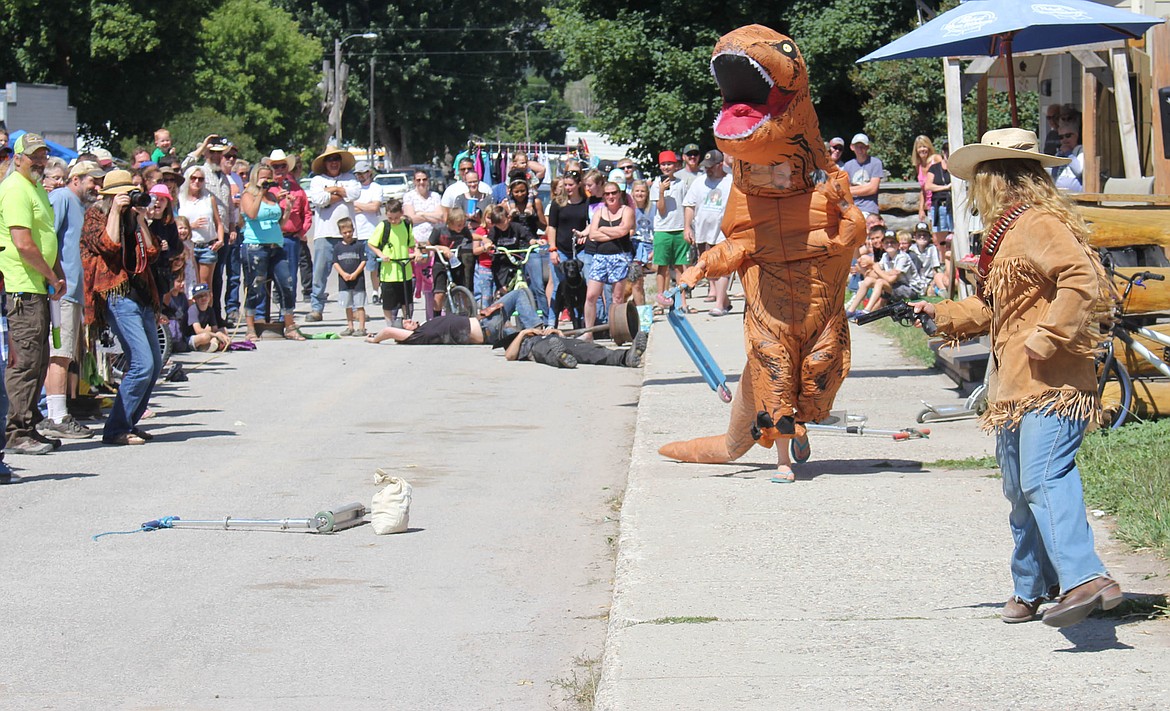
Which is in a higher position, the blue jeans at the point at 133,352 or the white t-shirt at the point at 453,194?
the white t-shirt at the point at 453,194

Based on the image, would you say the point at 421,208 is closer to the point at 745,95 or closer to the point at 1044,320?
the point at 745,95

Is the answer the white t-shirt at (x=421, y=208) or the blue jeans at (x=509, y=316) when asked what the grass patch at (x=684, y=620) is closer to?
the blue jeans at (x=509, y=316)

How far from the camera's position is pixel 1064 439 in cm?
473

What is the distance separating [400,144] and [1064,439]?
205ft

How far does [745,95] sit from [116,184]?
15.2 ft

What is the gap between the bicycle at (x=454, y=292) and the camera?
1669 cm

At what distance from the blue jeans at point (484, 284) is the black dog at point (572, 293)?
2.91 ft

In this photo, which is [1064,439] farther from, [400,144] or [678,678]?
[400,144]

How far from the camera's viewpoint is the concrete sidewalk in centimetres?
445

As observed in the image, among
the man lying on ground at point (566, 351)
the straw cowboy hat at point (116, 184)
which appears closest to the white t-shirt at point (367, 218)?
the man lying on ground at point (566, 351)

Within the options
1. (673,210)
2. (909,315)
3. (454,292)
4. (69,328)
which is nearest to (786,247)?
(909,315)

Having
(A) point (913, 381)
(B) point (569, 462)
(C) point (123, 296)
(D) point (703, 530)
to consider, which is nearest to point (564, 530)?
(D) point (703, 530)

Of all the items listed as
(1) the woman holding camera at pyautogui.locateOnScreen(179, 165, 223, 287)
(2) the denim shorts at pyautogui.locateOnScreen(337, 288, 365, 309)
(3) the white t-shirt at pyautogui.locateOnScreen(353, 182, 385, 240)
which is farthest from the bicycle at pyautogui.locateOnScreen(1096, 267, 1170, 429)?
(3) the white t-shirt at pyautogui.locateOnScreen(353, 182, 385, 240)

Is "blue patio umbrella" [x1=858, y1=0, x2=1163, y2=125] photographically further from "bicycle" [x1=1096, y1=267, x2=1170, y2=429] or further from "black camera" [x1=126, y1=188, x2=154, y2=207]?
"black camera" [x1=126, y1=188, x2=154, y2=207]
